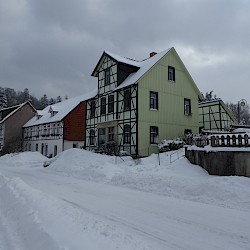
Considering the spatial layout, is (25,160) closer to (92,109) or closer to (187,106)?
(92,109)

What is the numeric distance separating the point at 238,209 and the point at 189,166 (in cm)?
719

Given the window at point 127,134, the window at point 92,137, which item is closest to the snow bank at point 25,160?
the window at point 92,137

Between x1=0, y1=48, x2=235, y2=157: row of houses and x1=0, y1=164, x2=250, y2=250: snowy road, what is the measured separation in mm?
15532

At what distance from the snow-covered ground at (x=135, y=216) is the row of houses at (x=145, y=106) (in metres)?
12.1

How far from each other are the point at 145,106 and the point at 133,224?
63.6ft

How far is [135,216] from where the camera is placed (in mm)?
7512

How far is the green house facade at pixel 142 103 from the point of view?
2536 centimetres

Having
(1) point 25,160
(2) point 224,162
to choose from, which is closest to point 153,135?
(2) point 224,162

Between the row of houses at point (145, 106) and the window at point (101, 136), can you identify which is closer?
the row of houses at point (145, 106)

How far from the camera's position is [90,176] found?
16938 mm

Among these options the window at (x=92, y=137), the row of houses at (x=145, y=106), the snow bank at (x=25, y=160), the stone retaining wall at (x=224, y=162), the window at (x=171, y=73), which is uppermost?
the window at (x=171, y=73)

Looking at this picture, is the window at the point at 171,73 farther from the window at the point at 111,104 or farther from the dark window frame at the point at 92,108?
the dark window frame at the point at 92,108

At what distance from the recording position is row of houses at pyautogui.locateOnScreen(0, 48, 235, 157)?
2544 cm

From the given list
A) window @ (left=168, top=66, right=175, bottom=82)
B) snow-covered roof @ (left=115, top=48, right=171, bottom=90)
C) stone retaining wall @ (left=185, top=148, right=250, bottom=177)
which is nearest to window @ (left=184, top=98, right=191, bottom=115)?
window @ (left=168, top=66, right=175, bottom=82)
